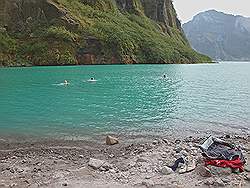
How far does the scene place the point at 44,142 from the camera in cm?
2158

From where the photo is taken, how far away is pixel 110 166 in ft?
52.9

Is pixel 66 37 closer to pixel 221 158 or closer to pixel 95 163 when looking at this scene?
pixel 95 163

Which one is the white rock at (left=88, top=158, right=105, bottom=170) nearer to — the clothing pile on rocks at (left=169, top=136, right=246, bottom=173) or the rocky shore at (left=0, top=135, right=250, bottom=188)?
the rocky shore at (left=0, top=135, right=250, bottom=188)

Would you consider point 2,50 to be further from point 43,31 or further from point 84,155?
point 84,155

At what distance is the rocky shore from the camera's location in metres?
13.9

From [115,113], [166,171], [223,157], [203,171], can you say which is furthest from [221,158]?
[115,113]

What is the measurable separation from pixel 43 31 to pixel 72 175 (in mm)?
127457

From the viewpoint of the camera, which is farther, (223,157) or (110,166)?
(110,166)

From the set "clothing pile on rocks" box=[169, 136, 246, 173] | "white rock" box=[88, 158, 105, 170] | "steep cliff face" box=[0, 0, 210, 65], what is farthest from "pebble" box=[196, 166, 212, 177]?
"steep cliff face" box=[0, 0, 210, 65]

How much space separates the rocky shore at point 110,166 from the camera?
13945 mm

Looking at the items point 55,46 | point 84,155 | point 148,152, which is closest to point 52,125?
point 84,155

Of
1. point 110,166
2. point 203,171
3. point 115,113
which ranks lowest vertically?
point 115,113

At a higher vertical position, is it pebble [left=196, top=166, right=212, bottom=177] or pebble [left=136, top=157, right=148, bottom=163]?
pebble [left=196, top=166, right=212, bottom=177]

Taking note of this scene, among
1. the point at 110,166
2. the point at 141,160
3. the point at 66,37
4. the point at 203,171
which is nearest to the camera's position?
the point at 203,171
